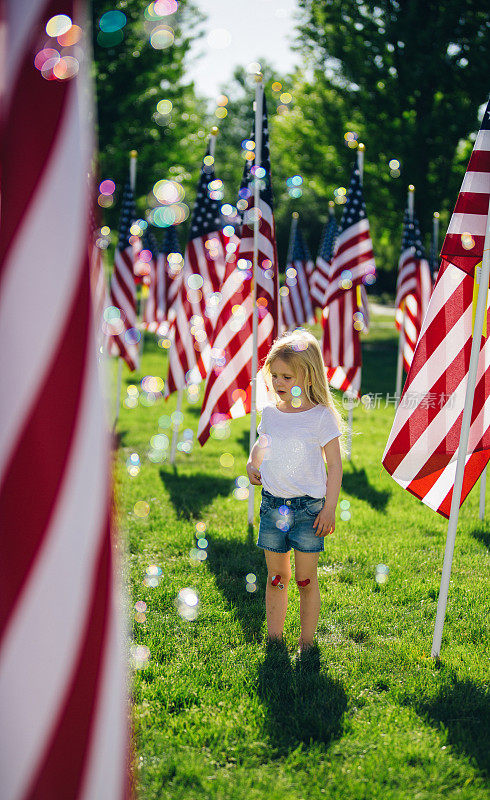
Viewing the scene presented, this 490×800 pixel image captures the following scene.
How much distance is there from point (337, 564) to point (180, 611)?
1.43 m

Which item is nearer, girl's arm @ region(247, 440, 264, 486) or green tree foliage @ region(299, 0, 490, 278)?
girl's arm @ region(247, 440, 264, 486)

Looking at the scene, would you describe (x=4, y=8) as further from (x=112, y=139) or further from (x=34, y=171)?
(x=112, y=139)

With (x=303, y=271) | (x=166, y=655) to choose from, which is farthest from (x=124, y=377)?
(x=166, y=655)

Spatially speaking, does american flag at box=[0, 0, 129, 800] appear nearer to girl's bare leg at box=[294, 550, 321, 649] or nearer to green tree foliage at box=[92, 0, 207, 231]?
girl's bare leg at box=[294, 550, 321, 649]

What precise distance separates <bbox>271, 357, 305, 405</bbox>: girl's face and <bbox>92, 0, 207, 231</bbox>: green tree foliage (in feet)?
62.9

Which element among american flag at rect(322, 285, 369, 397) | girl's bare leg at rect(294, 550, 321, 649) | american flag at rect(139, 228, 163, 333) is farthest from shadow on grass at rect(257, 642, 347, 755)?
american flag at rect(139, 228, 163, 333)

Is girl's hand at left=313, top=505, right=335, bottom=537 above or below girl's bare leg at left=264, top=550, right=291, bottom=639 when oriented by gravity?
above

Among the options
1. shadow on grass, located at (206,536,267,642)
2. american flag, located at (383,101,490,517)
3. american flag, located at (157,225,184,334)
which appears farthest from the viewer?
american flag, located at (157,225,184,334)

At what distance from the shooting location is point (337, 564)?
4.93 metres

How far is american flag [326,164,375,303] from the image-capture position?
304 inches

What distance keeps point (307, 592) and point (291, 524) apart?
0.41 metres

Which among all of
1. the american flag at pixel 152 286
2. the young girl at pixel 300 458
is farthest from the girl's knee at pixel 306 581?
the american flag at pixel 152 286

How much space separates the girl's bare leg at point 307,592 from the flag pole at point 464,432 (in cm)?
68

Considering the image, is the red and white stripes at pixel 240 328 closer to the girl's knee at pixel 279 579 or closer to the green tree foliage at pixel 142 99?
the girl's knee at pixel 279 579
